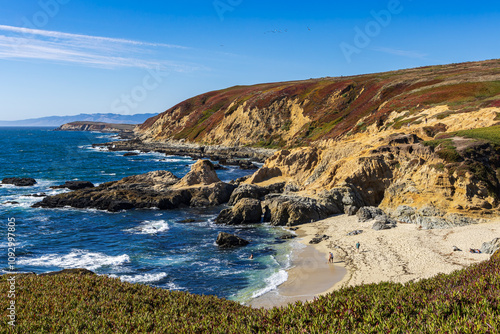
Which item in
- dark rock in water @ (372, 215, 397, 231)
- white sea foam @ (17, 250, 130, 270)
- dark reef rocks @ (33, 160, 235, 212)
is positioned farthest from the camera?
dark reef rocks @ (33, 160, 235, 212)

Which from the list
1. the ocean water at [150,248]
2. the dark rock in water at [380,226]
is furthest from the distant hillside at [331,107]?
the ocean water at [150,248]

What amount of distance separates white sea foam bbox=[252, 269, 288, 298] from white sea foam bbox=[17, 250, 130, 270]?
12216 millimetres

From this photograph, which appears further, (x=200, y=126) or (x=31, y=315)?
(x=200, y=126)

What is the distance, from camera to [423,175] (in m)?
36.9

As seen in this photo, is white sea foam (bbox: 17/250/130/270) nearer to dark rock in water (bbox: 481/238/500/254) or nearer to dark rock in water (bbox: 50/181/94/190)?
dark rock in water (bbox: 481/238/500/254)

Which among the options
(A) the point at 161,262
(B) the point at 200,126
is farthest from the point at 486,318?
(B) the point at 200,126

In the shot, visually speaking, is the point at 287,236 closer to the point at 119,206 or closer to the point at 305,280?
the point at 305,280

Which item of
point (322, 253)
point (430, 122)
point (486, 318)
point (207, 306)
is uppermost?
point (430, 122)

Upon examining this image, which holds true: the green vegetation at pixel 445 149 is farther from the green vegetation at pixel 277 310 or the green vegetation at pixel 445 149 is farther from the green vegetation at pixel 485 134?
the green vegetation at pixel 277 310

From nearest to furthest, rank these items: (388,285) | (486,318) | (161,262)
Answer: (486,318) → (388,285) → (161,262)

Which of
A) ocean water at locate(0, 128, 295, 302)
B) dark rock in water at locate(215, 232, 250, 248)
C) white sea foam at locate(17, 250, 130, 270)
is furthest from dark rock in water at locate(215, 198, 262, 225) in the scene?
white sea foam at locate(17, 250, 130, 270)

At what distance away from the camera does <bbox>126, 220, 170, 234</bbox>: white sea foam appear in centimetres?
3819

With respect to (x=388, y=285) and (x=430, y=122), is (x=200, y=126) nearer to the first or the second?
(x=430, y=122)

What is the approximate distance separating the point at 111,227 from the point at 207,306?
28.9 meters
